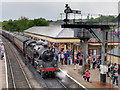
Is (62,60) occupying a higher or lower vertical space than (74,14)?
lower

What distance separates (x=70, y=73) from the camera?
17.6m

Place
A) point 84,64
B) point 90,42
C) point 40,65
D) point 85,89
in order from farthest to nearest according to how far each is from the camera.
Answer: point 90,42 < point 84,64 < point 40,65 < point 85,89

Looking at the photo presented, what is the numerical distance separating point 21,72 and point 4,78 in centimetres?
272

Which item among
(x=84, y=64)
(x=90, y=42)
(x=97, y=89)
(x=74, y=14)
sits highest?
(x=74, y=14)

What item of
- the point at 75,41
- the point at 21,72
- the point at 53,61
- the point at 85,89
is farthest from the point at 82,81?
the point at 75,41

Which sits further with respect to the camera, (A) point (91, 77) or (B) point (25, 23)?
(B) point (25, 23)

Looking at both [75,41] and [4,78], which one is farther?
[75,41]

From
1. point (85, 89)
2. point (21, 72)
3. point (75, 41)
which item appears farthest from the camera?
point (75, 41)

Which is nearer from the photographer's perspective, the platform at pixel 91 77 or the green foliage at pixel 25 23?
the platform at pixel 91 77

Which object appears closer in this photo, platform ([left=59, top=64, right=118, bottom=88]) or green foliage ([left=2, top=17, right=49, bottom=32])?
platform ([left=59, top=64, right=118, bottom=88])

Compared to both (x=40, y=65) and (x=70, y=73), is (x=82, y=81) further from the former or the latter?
(x=40, y=65)

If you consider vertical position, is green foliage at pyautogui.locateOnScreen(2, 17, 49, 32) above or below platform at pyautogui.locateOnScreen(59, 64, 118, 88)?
above

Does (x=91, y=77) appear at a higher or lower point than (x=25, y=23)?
→ lower

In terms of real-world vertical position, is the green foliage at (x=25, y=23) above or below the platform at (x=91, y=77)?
above
